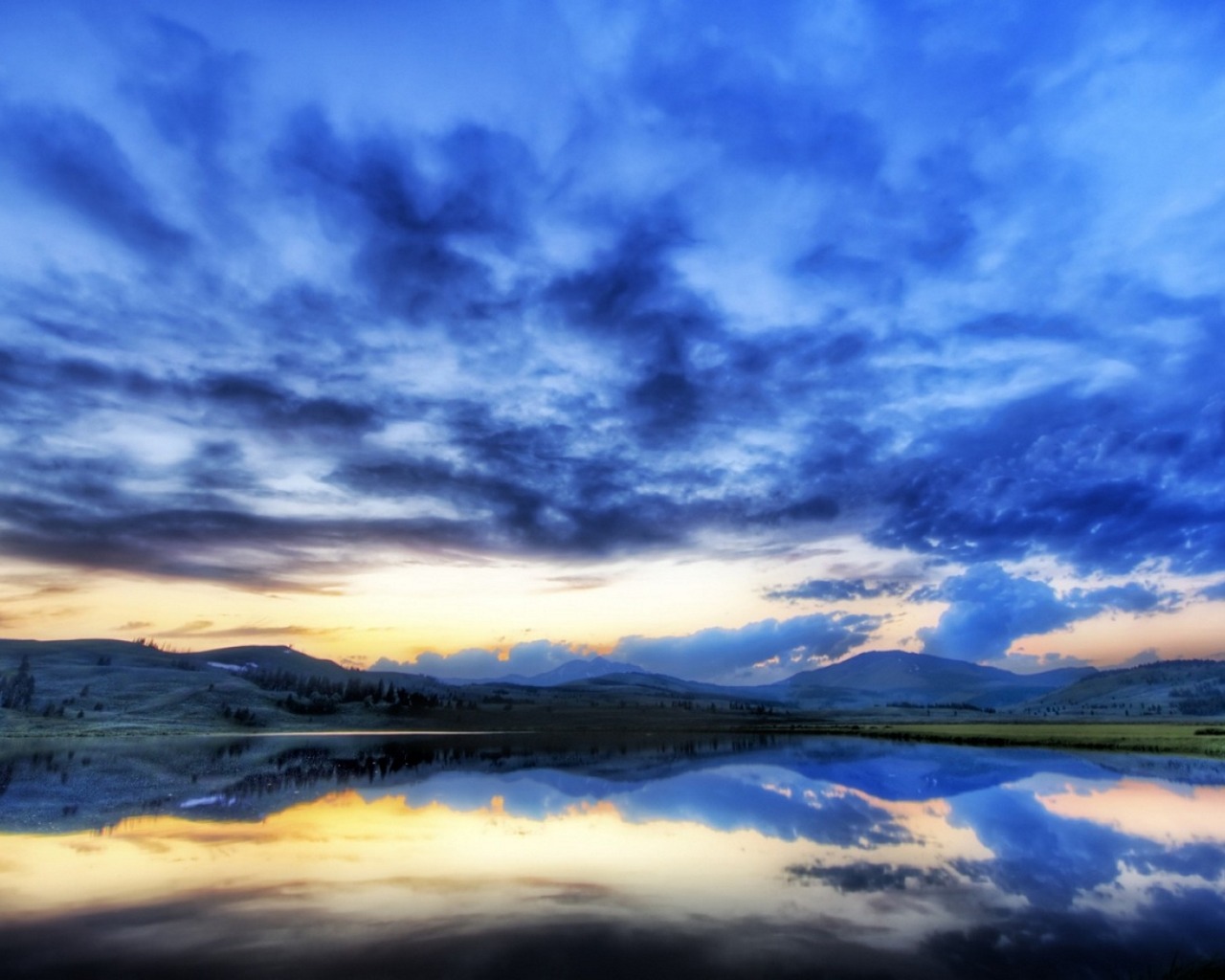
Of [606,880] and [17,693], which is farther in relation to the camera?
[17,693]

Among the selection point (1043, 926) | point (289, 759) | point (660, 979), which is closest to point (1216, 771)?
point (1043, 926)

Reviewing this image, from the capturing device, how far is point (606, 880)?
73.4 feet

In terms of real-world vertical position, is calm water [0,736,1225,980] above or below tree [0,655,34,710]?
below

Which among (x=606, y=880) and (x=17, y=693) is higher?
(x=17, y=693)

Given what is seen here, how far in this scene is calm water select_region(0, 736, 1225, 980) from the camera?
15.5m

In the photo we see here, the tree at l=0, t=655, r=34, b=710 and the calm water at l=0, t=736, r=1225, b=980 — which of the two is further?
the tree at l=0, t=655, r=34, b=710

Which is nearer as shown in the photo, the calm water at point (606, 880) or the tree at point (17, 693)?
the calm water at point (606, 880)

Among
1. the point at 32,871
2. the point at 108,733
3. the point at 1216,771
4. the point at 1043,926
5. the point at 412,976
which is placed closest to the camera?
the point at 412,976

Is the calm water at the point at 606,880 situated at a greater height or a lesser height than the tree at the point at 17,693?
lesser

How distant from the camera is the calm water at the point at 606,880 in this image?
610 inches

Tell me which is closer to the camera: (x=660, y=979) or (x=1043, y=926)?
(x=660, y=979)

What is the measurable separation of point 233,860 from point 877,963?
794 inches

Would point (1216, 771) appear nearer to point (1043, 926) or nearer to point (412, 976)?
point (1043, 926)

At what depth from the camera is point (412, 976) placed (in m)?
14.1
